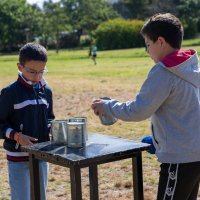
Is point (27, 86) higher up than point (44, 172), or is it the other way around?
point (27, 86)

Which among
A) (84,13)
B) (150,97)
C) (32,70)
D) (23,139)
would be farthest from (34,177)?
(84,13)

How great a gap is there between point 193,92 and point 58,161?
95 centimetres

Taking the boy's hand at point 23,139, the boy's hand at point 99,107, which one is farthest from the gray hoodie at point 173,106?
the boy's hand at point 23,139

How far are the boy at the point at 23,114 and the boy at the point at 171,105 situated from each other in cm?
92

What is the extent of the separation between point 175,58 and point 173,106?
30cm

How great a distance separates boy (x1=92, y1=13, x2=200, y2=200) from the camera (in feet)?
10.3

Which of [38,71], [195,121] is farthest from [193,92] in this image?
[38,71]

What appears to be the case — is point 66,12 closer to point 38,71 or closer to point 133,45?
point 133,45

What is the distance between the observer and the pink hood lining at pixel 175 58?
313cm

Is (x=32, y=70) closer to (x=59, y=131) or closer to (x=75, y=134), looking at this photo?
(x=59, y=131)

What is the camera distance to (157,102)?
10.3 ft

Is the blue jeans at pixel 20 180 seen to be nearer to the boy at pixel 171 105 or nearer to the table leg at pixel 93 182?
the table leg at pixel 93 182

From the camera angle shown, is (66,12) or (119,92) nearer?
(119,92)

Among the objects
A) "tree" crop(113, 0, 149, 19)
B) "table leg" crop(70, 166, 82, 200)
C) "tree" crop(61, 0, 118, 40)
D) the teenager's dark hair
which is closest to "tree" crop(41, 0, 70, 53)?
"tree" crop(61, 0, 118, 40)
